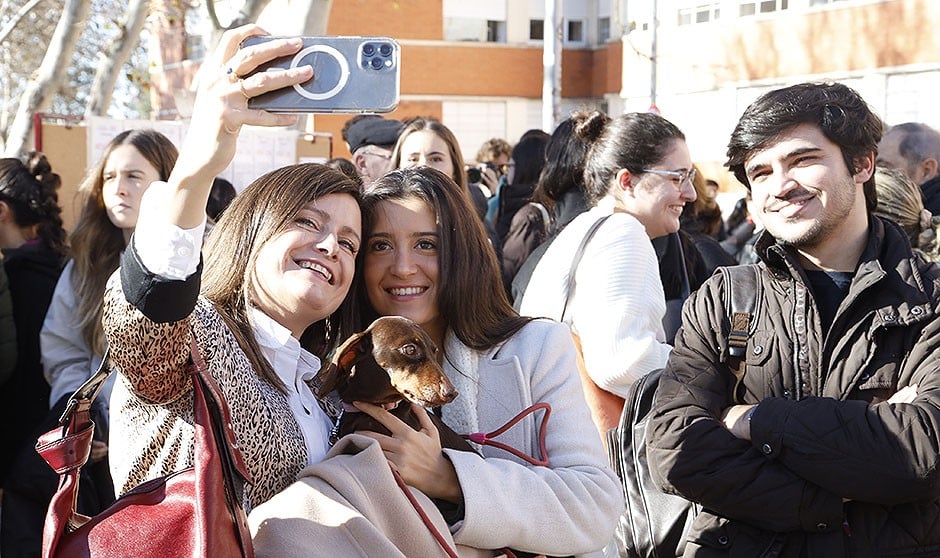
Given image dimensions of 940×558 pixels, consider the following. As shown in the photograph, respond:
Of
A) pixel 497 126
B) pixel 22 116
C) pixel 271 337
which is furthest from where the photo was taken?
pixel 497 126

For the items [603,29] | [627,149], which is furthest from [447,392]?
[603,29]

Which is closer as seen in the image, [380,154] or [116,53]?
[380,154]

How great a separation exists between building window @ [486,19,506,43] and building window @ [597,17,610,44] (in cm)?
300

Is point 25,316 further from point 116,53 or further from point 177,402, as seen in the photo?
point 116,53

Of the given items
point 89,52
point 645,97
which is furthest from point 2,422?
point 89,52

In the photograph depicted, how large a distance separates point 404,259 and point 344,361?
52 centimetres

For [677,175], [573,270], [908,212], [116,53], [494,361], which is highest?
[116,53]

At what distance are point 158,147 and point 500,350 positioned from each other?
115 inches

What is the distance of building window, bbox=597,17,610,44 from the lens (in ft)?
107

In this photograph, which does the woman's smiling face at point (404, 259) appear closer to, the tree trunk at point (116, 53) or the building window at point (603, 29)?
the tree trunk at point (116, 53)

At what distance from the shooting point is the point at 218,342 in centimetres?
260

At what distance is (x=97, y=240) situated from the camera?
5328 millimetres

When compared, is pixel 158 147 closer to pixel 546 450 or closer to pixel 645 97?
pixel 546 450

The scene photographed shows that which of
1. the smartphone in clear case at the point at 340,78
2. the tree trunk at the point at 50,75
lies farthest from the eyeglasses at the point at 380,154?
the tree trunk at the point at 50,75
